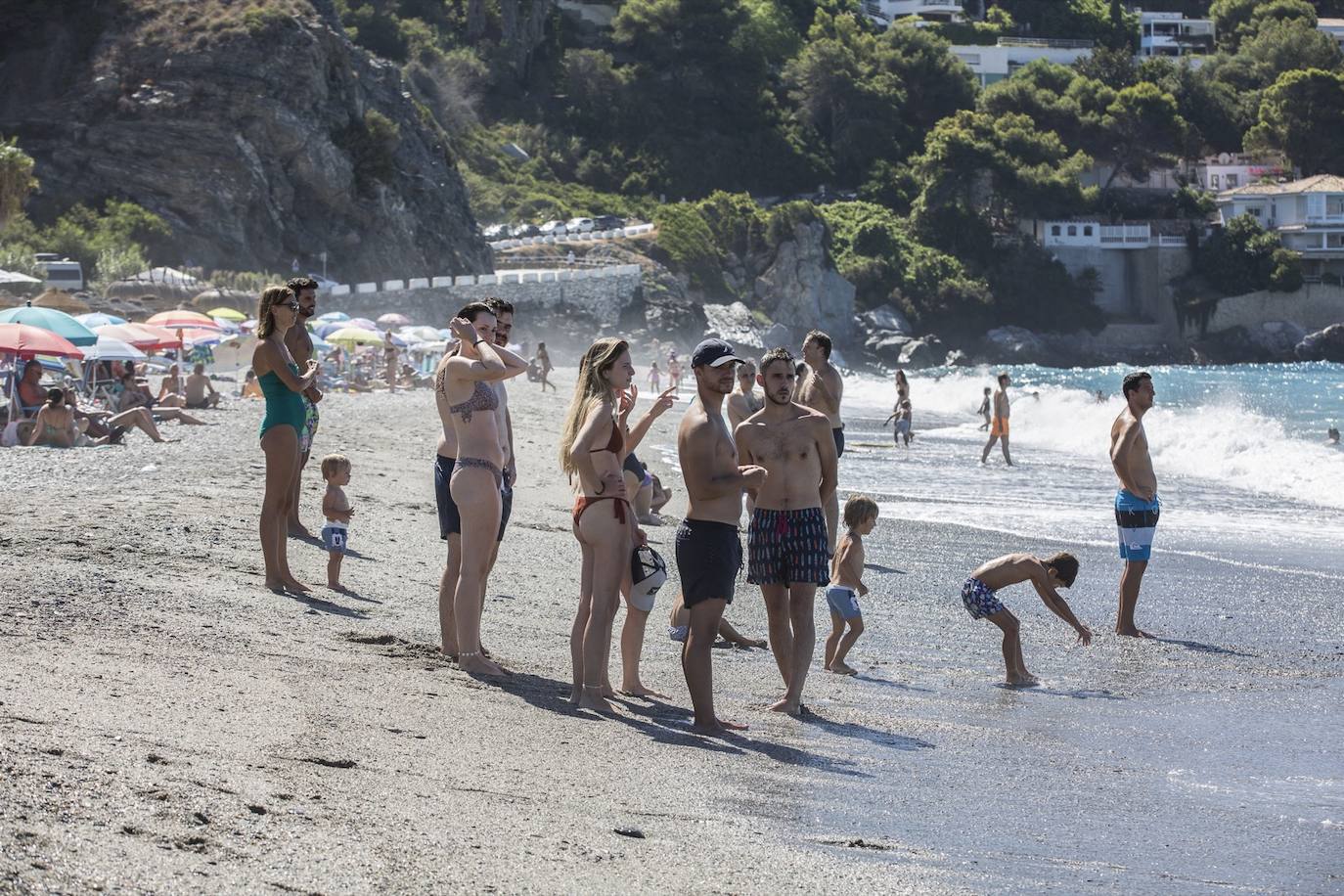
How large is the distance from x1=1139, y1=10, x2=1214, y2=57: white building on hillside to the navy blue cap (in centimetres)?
11063

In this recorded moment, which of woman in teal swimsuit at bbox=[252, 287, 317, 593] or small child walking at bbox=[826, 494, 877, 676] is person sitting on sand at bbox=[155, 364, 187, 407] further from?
small child walking at bbox=[826, 494, 877, 676]

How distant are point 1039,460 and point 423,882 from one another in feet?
64.8

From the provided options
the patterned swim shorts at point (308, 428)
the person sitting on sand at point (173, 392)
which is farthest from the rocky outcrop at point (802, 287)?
the patterned swim shorts at point (308, 428)

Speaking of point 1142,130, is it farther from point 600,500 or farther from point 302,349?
point 600,500

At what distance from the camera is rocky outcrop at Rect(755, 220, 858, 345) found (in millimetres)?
72062

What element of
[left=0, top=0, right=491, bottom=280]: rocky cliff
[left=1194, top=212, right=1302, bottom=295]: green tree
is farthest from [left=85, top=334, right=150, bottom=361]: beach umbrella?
[left=1194, top=212, right=1302, bottom=295]: green tree

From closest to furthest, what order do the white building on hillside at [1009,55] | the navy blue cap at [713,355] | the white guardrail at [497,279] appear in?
1. the navy blue cap at [713,355]
2. the white guardrail at [497,279]
3. the white building on hillside at [1009,55]

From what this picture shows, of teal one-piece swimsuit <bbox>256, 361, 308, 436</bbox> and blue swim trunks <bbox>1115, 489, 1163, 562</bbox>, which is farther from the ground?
teal one-piece swimsuit <bbox>256, 361, 308, 436</bbox>

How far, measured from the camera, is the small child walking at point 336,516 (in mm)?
8156

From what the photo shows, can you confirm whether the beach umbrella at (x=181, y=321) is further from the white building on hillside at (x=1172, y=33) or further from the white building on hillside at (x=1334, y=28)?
the white building on hillside at (x=1172, y=33)

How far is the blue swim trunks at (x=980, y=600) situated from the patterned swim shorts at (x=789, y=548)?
1565mm

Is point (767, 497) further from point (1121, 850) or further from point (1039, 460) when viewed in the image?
point (1039, 460)

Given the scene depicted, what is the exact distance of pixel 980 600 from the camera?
7785 millimetres

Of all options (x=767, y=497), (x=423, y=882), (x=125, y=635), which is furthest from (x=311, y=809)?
(x=767, y=497)
